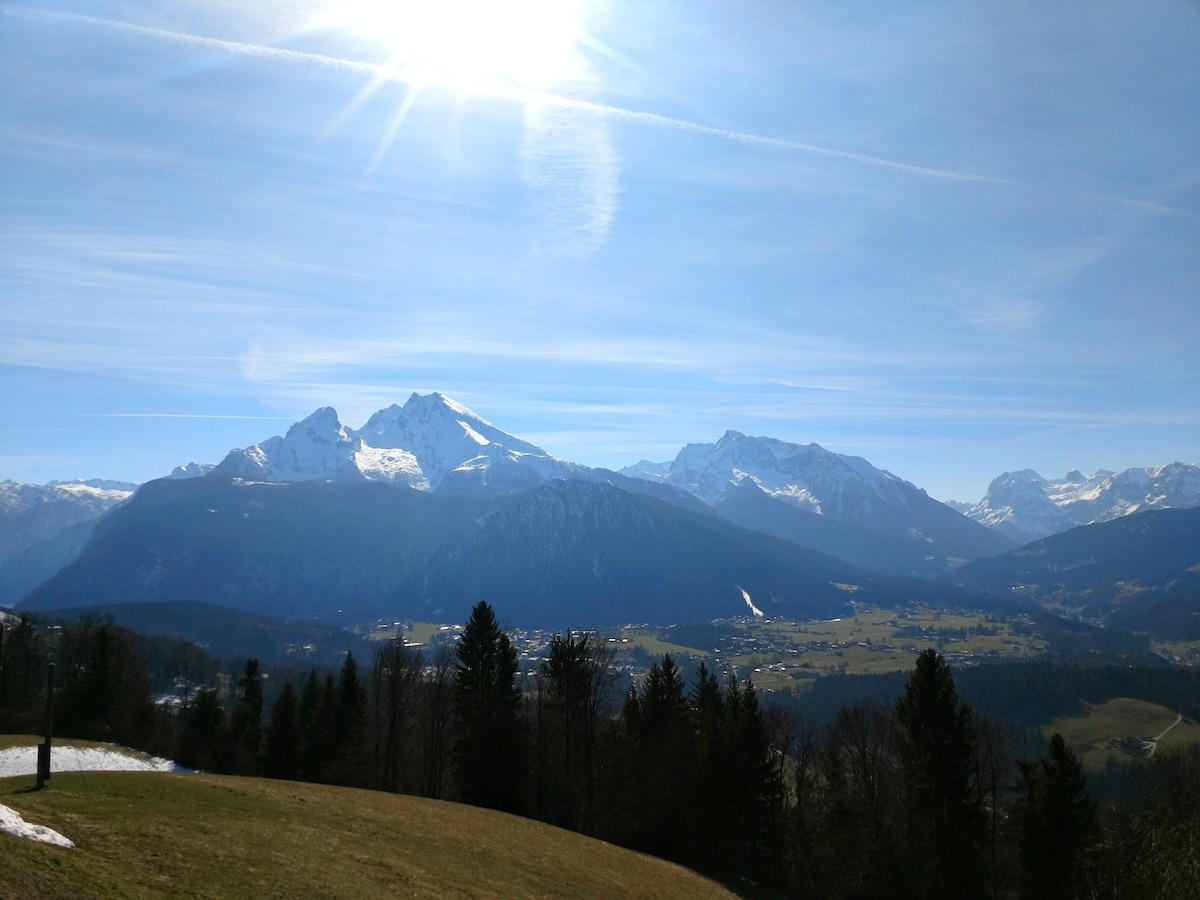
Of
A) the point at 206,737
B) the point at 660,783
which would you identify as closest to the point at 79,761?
the point at 206,737

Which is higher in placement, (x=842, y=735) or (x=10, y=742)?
(x=10, y=742)

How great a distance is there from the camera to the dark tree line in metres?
44.1

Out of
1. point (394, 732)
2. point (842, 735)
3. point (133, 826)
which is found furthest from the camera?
point (842, 735)

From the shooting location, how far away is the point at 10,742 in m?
47.3

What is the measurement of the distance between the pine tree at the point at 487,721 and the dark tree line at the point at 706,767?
17 centimetres

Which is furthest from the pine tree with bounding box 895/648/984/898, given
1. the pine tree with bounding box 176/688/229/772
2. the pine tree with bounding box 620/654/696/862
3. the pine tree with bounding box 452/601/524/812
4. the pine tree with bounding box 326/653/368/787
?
the pine tree with bounding box 176/688/229/772

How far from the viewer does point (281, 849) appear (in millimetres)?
26359

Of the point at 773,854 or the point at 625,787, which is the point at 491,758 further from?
the point at 773,854

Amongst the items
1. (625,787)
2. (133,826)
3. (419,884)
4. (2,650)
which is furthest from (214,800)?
(2,650)

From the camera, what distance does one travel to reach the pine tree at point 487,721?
191 feet

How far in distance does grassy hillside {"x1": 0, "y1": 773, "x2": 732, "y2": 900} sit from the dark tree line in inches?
520

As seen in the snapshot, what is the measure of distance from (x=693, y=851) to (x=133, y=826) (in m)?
45.7

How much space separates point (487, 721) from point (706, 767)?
18.7 m

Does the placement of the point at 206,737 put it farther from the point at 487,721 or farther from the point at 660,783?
the point at 660,783
